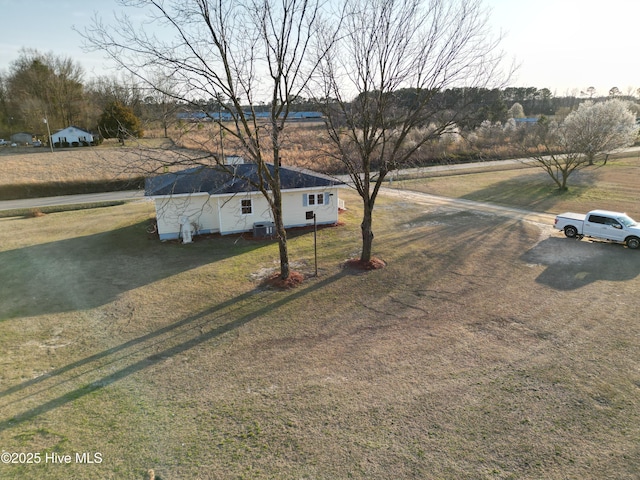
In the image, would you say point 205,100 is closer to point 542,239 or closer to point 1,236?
point 1,236

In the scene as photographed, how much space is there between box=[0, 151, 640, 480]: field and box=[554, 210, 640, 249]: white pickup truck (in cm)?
68

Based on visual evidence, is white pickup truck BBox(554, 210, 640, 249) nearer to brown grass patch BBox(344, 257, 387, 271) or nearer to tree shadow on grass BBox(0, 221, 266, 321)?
brown grass patch BBox(344, 257, 387, 271)

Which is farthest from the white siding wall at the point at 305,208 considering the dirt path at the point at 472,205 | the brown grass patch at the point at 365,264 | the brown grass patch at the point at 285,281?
A: the dirt path at the point at 472,205

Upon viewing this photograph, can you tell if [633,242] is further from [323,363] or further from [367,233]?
[323,363]

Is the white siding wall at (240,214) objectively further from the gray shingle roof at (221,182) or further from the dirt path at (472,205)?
the dirt path at (472,205)

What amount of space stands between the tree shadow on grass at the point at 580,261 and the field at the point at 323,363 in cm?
11

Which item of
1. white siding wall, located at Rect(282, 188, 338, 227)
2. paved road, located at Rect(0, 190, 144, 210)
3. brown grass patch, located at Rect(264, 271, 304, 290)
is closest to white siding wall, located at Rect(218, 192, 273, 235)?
white siding wall, located at Rect(282, 188, 338, 227)

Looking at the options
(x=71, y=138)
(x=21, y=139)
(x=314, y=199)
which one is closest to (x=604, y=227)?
(x=314, y=199)

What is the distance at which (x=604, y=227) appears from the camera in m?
19.5

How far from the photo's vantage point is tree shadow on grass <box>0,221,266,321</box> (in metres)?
13.8

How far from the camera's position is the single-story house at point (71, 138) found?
59.2 meters

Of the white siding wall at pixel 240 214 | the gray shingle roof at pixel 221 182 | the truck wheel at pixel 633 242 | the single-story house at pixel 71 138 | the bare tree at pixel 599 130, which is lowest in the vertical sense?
the truck wheel at pixel 633 242

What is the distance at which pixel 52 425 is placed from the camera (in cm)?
773

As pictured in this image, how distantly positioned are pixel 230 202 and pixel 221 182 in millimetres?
1214
